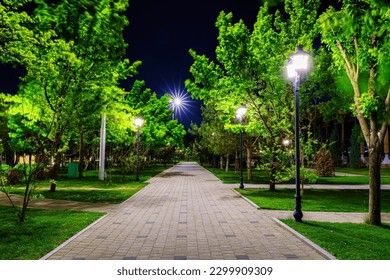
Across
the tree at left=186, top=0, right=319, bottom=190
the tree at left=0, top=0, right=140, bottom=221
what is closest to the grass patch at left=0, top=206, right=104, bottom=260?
the tree at left=0, top=0, right=140, bottom=221

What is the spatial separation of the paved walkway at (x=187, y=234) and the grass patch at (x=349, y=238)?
44 cm

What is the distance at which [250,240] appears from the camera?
7.91 meters

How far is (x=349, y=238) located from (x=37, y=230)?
818 cm

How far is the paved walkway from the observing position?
682 cm

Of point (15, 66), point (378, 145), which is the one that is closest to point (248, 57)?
point (378, 145)

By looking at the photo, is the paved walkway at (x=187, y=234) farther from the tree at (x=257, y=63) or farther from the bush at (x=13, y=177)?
the bush at (x=13, y=177)

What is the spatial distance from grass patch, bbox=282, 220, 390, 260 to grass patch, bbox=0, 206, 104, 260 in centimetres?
613

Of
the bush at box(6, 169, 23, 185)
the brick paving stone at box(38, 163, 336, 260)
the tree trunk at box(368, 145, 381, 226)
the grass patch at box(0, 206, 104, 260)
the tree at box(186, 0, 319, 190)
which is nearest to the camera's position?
the brick paving stone at box(38, 163, 336, 260)

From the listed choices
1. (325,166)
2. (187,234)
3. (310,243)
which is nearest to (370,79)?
(310,243)

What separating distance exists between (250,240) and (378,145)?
526 cm

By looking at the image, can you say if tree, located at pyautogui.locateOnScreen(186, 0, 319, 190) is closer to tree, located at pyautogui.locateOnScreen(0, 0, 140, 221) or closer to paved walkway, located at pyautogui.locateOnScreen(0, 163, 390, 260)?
tree, located at pyautogui.locateOnScreen(0, 0, 140, 221)

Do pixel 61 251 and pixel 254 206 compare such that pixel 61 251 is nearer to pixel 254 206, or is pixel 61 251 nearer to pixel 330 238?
pixel 330 238

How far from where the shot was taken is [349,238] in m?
8.18

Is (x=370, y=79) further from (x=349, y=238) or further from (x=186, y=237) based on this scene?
(x=186, y=237)
